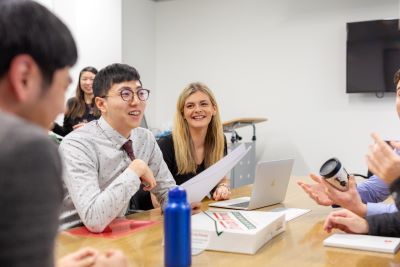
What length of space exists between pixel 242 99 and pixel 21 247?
15.9 feet

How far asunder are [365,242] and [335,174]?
30 cm

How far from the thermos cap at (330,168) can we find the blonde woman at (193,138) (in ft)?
3.40

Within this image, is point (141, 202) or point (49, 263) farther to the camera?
point (141, 202)

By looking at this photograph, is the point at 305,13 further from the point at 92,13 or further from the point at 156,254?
the point at 156,254

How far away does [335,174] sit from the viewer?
5.09 feet

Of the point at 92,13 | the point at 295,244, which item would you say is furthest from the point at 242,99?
the point at 295,244

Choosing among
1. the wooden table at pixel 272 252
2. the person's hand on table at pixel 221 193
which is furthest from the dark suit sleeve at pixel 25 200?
the person's hand on table at pixel 221 193

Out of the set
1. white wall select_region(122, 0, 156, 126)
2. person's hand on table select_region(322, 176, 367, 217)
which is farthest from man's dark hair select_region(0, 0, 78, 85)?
white wall select_region(122, 0, 156, 126)

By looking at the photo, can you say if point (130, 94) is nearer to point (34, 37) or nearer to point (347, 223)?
point (347, 223)

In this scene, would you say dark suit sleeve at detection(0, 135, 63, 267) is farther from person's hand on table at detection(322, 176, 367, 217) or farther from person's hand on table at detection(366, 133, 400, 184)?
person's hand on table at detection(322, 176, 367, 217)

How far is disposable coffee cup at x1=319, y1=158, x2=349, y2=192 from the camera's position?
152cm

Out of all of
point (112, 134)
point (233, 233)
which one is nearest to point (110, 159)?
point (112, 134)

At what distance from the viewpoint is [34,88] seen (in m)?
0.62

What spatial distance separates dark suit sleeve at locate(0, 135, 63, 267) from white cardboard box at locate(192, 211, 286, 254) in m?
0.73
